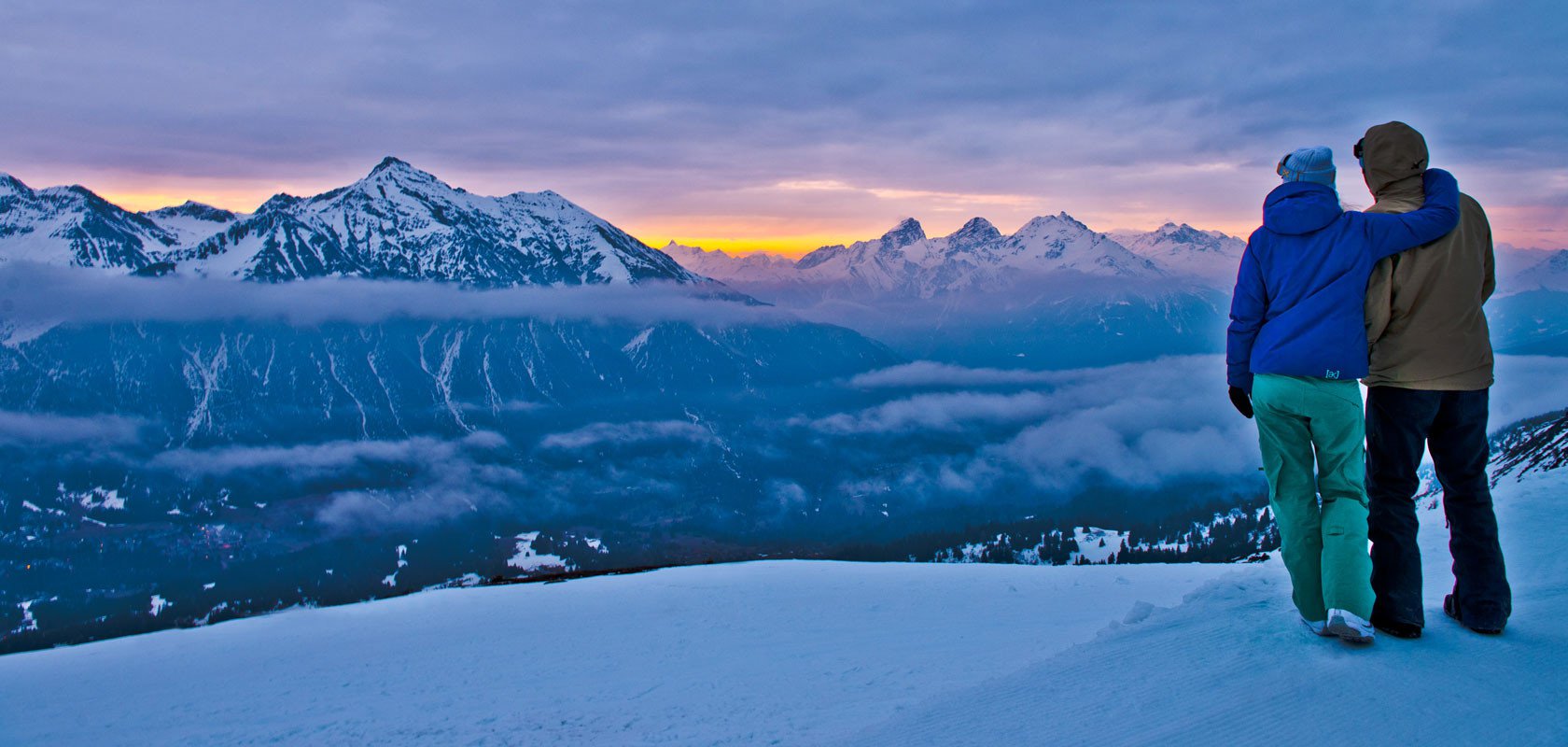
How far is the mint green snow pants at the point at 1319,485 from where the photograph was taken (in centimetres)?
386

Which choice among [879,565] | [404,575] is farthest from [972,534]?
[879,565]

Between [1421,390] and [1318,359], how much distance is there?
2.11 ft

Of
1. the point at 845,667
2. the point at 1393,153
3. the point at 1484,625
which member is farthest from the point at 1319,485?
the point at 845,667

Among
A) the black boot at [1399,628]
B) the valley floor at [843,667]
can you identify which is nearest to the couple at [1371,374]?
the black boot at [1399,628]

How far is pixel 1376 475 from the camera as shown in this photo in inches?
166

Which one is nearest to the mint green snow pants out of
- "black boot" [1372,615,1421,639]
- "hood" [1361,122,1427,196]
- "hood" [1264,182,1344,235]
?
"black boot" [1372,615,1421,639]

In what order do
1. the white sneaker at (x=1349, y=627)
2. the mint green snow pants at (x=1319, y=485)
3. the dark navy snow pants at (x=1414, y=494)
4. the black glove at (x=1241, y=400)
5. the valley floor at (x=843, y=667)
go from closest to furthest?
the valley floor at (x=843, y=667), the white sneaker at (x=1349, y=627), the mint green snow pants at (x=1319, y=485), the dark navy snow pants at (x=1414, y=494), the black glove at (x=1241, y=400)

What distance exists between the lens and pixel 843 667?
513cm

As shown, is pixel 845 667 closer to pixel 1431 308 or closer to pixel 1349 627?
pixel 1349 627

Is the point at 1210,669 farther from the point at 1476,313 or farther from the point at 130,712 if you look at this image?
the point at 130,712

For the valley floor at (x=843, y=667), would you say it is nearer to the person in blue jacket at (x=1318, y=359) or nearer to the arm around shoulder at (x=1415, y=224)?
the person in blue jacket at (x=1318, y=359)

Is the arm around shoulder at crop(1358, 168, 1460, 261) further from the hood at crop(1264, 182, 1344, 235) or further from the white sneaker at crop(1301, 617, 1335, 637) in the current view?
the white sneaker at crop(1301, 617, 1335, 637)

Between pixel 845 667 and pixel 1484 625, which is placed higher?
pixel 1484 625

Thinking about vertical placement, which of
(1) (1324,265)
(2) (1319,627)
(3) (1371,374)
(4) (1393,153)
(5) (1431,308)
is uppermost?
(4) (1393,153)
